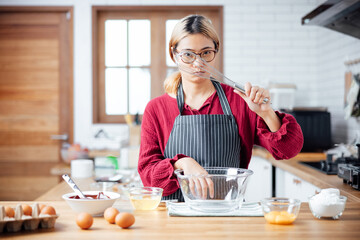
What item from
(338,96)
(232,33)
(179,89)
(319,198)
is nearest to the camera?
(319,198)

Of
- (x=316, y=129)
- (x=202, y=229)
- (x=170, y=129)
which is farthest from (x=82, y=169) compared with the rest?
(x=316, y=129)

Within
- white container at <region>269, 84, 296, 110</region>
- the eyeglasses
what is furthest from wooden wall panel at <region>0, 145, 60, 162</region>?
the eyeglasses

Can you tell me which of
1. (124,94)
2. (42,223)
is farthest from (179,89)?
(124,94)

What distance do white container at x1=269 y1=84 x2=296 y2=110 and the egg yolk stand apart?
3134mm

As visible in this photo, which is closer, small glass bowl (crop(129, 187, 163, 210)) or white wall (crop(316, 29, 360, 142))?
small glass bowl (crop(129, 187, 163, 210))

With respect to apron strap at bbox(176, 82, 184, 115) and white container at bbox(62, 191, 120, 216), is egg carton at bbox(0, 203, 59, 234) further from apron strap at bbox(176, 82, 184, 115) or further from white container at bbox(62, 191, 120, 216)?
apron strap at bbox(176, 82, 184, 115)

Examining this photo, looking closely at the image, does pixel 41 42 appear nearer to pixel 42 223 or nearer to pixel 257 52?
pixel 257 52

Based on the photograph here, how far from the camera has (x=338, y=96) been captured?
13.2 feet

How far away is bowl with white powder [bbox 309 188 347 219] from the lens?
127 cm

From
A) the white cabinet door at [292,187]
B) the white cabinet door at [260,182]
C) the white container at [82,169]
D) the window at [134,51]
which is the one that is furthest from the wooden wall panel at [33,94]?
the white cabinet door at [292,187]

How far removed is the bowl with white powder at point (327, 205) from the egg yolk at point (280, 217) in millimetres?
105

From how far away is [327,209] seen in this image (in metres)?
1.27

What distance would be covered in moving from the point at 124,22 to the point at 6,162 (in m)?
2.07

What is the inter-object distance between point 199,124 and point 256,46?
3.07m
